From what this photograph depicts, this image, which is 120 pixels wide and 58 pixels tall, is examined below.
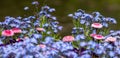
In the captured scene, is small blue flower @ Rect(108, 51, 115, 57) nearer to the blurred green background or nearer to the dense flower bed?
the dense flower bed

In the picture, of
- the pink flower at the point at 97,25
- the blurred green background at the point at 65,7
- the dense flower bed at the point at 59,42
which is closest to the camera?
the dense flower bed at the point at 59,42

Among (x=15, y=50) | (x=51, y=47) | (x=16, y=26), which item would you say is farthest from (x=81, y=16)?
(x=15, y=50)

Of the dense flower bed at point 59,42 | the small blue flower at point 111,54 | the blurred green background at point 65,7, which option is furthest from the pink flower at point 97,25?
the blurred green background at point 65,7

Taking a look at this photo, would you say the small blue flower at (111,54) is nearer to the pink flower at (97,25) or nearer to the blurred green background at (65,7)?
the pink flower at (97,25)

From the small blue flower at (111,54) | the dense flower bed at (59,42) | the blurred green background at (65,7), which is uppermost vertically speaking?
the blurred green background at (65,7)

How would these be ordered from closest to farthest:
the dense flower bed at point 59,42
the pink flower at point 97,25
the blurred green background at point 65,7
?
the dense flower bed at point 59,42 < the pink flower at point 97,25 < the blurred green background at point 65,7

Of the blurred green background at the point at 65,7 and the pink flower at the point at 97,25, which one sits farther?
the blurred green background at the point at 65,7

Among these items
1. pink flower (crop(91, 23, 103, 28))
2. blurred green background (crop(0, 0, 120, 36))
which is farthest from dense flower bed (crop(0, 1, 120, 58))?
blurred green background (crop(0, 0, 120, 36))

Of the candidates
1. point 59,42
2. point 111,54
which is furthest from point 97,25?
point 111,54
